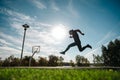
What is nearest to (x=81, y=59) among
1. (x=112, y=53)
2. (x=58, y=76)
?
(x=112, y=53)

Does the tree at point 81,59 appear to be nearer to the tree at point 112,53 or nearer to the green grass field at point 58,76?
the tree at point 112,53

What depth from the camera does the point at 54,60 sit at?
107 m

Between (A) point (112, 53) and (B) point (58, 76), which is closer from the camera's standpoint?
(B) point (58, 76)

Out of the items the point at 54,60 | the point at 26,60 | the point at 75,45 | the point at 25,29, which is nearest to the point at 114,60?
the point at 54,60

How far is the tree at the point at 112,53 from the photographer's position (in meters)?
79.8

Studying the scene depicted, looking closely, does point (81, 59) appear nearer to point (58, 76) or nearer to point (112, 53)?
point (112, 53)

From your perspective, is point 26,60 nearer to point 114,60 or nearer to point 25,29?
point 114,60

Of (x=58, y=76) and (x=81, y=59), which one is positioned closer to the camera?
(x=58, y=76)

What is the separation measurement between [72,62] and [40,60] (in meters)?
38.2

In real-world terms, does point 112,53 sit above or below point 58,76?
above

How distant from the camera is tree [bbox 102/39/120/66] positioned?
79750 mm

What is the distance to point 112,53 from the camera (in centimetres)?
8125

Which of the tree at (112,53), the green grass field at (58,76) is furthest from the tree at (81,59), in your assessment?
the green grass field at (58,76)

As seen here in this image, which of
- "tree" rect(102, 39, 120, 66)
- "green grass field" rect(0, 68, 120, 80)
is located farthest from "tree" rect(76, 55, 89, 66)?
"green grass field" rect(0, 68, 120, 80)
